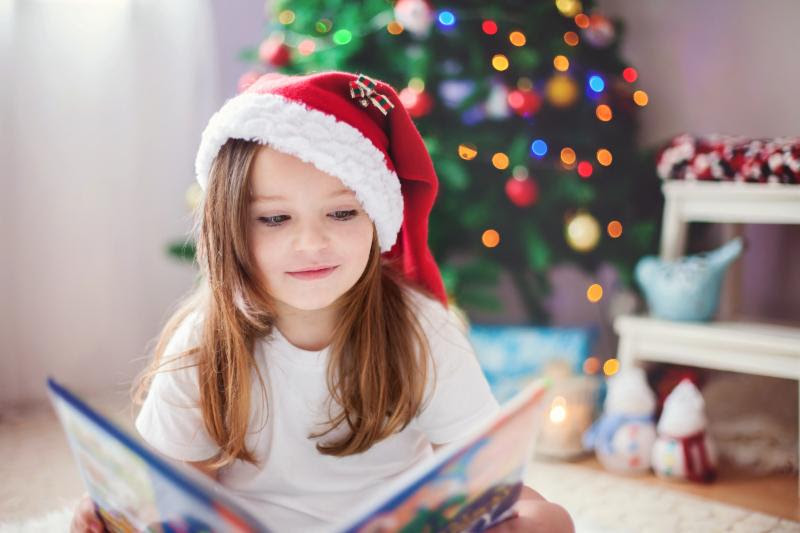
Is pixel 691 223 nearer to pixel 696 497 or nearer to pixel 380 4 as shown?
pixel 696 497

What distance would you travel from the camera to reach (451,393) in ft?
2.72

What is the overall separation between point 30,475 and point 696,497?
3.80ft

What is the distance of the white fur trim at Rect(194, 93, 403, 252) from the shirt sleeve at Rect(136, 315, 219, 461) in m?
0.25

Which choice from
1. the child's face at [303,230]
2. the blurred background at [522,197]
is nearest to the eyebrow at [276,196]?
→ the child's face at [303,230]

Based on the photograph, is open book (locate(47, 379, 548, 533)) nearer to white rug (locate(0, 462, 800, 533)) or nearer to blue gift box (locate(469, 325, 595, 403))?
white rug (locate(0, 462, 800, 533))

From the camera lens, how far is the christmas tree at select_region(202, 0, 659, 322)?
1.44 meters

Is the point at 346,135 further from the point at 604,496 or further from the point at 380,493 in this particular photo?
the point at 604,496

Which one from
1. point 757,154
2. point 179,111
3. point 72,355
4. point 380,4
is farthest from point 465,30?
point 72,355

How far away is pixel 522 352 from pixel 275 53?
796 millimetres

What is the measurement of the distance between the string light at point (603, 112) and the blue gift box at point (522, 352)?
0.46 metres

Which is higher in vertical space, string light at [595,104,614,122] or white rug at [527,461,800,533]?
string light at [595,104,614,122]

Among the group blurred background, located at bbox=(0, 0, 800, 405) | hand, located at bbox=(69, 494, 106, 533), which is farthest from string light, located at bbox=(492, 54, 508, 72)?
hand, located at bbox=(69, 494, 106, 533)

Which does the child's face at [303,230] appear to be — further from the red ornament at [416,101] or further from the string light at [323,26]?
the string light at [323,26]

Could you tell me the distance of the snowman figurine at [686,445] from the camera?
1.28 metres
